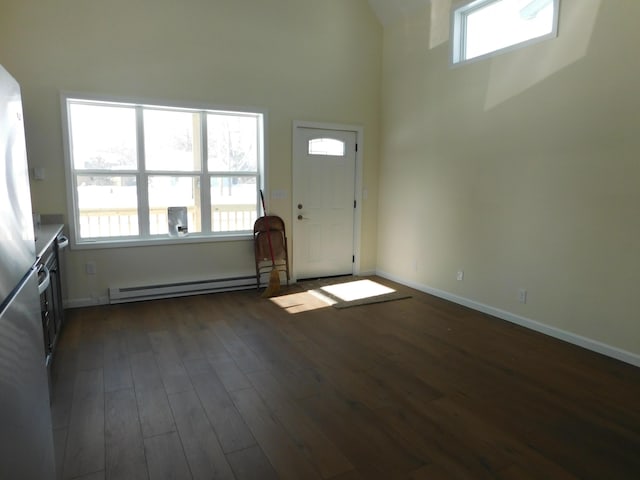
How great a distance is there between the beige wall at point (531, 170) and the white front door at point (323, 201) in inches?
29.1

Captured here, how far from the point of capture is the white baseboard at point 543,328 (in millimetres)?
3264

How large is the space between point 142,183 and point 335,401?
3.33 meters

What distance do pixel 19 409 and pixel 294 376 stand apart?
2051 millimetres

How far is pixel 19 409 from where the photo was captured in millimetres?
1072

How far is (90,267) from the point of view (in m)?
4.45

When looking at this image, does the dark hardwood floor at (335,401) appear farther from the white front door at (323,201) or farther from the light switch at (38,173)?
the white front door at (323,201)

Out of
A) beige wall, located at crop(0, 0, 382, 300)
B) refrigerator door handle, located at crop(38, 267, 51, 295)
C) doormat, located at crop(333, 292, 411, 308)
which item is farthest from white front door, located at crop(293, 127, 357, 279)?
refrigerator door handle, located at crop(38, 267, 51, 295)

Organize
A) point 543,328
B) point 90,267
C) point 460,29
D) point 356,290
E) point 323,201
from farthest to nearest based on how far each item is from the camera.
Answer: point 323,201, point 356,290, point 460,29, point 90,267, point 543,328

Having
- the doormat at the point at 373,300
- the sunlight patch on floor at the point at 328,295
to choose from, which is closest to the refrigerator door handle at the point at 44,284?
the sunlight patch on floor at the point at 328,295

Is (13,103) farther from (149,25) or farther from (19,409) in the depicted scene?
(149,25)

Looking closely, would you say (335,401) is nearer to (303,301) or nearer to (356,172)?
(303,301)

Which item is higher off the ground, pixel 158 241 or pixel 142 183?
pixel 142 183

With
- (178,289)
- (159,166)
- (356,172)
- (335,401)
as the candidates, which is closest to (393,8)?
(356,172)

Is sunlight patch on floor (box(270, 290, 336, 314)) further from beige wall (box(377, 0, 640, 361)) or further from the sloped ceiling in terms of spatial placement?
the sloped ceiling
